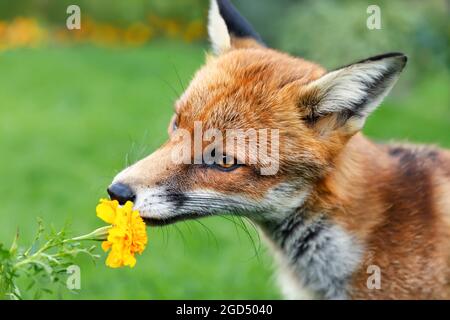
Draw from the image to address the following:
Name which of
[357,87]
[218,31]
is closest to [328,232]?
[357,87]

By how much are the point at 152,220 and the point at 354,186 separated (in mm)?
1496

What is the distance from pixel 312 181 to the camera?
4.46m

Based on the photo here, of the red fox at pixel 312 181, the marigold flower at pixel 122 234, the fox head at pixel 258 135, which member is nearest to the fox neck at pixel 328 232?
the red fox at pixel 312 181

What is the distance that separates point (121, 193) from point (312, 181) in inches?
51.3

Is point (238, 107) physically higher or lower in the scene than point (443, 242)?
higher

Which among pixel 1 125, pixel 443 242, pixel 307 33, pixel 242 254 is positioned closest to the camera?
pixel 443 242

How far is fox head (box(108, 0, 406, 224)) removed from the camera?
4.14m

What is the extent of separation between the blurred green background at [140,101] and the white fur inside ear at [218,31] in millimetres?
401

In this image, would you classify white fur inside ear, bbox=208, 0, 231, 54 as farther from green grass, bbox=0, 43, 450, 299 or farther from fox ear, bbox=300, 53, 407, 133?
fox ear, bbox=300, 53, 407, 133

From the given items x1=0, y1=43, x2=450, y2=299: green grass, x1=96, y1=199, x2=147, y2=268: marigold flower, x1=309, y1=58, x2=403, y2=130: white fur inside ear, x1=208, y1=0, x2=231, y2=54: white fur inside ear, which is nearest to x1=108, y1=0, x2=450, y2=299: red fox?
x1=309, y1=58, x2=403, y2=130: white fur inside ear

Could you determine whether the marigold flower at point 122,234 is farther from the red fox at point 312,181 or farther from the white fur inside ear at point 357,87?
the white fur inside ear at point 357,87

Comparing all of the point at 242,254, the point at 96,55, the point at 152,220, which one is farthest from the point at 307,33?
the point at 152,220

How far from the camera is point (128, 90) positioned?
43.1ft
